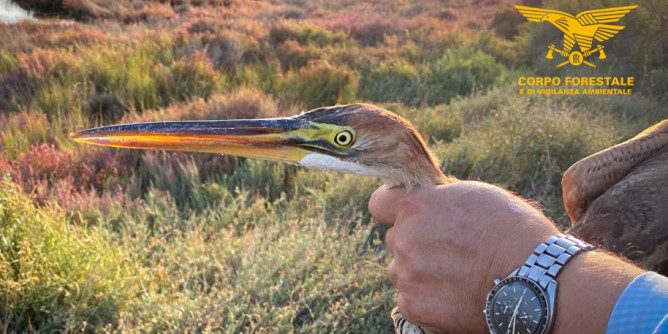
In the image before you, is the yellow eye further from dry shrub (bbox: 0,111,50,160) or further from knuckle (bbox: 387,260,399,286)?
dry shrub (bbox: 0,111,50,160)

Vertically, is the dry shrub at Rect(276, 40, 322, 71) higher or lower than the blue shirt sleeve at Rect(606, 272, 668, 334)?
lower

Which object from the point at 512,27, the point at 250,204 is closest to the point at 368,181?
the point at 250,204

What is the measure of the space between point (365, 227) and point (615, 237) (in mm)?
2400

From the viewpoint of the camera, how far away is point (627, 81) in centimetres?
831

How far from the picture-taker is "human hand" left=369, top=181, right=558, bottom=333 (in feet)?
5.02

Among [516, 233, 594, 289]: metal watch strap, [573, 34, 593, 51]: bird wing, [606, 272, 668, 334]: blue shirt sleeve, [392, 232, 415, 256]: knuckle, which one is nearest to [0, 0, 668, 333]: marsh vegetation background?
[573, 34, 593, 51]: bird wing

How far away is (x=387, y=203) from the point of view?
6.07ft

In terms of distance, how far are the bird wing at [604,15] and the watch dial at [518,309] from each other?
7445 mm

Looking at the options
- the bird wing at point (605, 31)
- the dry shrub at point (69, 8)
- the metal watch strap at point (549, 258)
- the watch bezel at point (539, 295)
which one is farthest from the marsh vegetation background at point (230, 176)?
the dry shrub at point (69, 8)

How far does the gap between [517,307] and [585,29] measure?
851cm

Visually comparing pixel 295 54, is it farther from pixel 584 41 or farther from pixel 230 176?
pixel 230 176

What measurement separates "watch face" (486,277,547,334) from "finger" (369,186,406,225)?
459 millimetres

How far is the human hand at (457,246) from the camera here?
1.53m

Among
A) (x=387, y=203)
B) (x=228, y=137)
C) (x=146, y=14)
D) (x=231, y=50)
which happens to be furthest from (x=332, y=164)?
(x=146, y=14)
